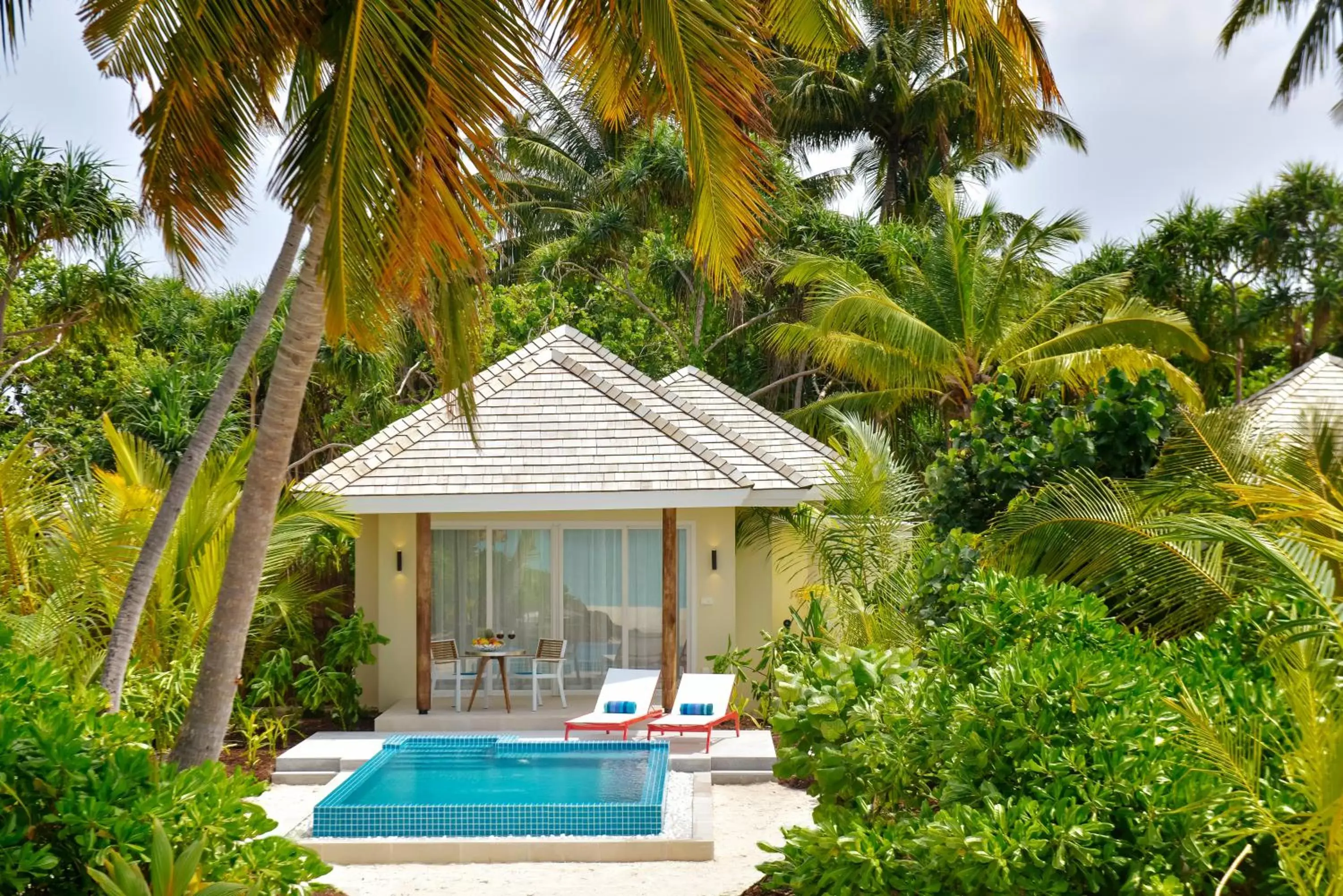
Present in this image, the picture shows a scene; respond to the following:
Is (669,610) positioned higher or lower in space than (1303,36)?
lower

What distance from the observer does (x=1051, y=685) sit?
15.8 feet

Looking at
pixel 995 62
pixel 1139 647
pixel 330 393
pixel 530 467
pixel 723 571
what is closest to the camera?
pixel 1139 647

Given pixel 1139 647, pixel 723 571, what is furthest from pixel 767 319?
pixel 1139 647

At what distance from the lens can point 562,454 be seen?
14.7m

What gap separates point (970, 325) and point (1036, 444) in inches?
434

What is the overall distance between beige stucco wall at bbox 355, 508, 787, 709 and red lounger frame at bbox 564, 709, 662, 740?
7.12ft

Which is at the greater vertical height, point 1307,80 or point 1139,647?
point 1307,80

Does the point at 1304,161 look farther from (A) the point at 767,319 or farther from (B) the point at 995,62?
(B) the point at 995,62

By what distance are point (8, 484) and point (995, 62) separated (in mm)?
8845

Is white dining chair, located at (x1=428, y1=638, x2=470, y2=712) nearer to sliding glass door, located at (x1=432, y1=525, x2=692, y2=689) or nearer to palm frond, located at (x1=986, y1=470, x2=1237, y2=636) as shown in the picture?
sliding glass door, located at (x1=432, y1=525, x2=692, y2=689)

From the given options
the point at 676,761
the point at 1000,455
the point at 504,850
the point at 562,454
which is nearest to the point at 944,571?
the point at 1000,455

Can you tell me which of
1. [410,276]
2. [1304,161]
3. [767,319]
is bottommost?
[410,276]

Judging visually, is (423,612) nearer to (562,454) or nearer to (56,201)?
(562,454)

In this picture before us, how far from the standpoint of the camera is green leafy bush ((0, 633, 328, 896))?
4539 mm
